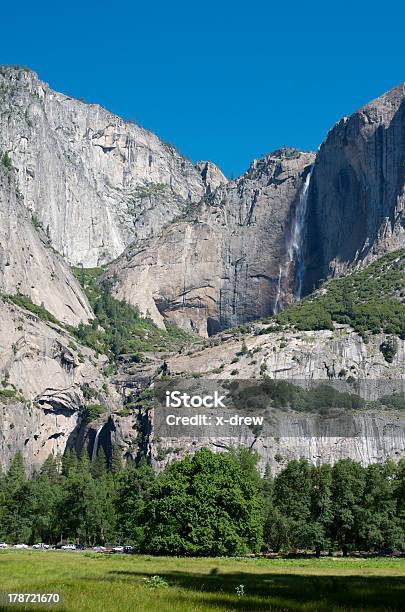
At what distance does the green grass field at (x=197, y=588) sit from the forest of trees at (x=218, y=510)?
23517 millimetres

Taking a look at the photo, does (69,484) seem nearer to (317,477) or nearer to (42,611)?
(317,477)

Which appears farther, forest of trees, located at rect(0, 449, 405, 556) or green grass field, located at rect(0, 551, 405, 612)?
forest of trees, located at rect(0, 449, 405, 556)

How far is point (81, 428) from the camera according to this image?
180125 millimetres

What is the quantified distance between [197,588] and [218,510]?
4004 cm

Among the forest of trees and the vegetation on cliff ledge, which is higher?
the vegetation on cliff ledge

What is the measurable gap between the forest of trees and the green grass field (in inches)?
926

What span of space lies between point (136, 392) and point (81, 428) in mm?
15007

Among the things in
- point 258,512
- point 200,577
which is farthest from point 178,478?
point 200,577

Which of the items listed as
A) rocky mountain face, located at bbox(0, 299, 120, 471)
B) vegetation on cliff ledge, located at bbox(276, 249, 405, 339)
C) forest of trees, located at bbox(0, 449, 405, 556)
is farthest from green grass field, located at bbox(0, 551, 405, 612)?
rocky mountain face, located at bbox(0, 299, 120, 471)

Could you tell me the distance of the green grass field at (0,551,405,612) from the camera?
2709 centimetres
